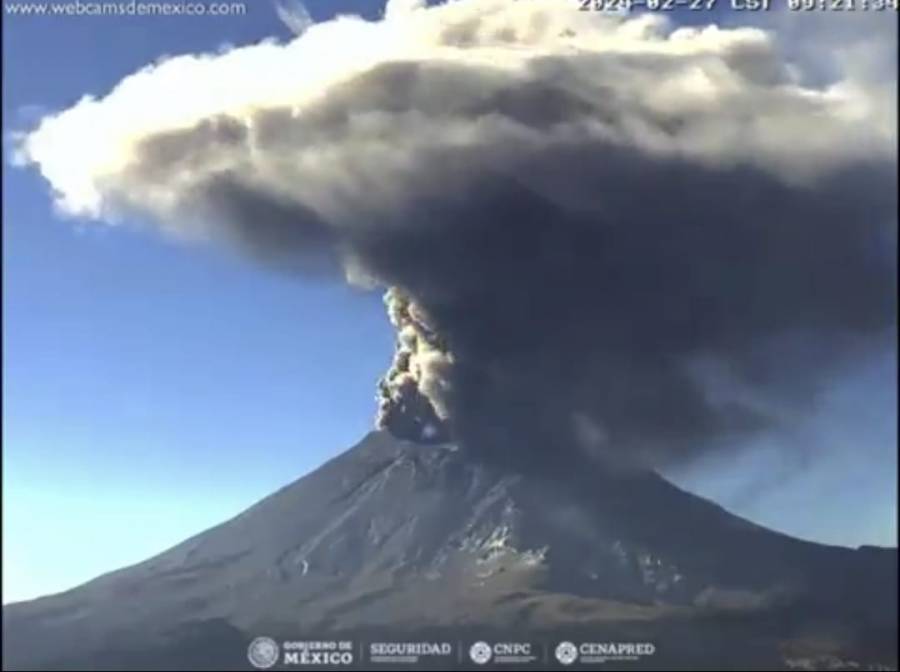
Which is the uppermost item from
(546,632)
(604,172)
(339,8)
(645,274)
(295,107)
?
(339,8)

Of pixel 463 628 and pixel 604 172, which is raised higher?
pixel 604 172

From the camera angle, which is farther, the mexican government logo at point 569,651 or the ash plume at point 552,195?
the ash plume at point 552,195

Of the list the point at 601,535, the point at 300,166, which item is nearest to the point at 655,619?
the point at 601,535

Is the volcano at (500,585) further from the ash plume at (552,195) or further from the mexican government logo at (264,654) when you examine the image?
the ash plume at (552,195)

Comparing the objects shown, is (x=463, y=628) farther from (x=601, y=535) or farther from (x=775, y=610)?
(x=775, y=610)
